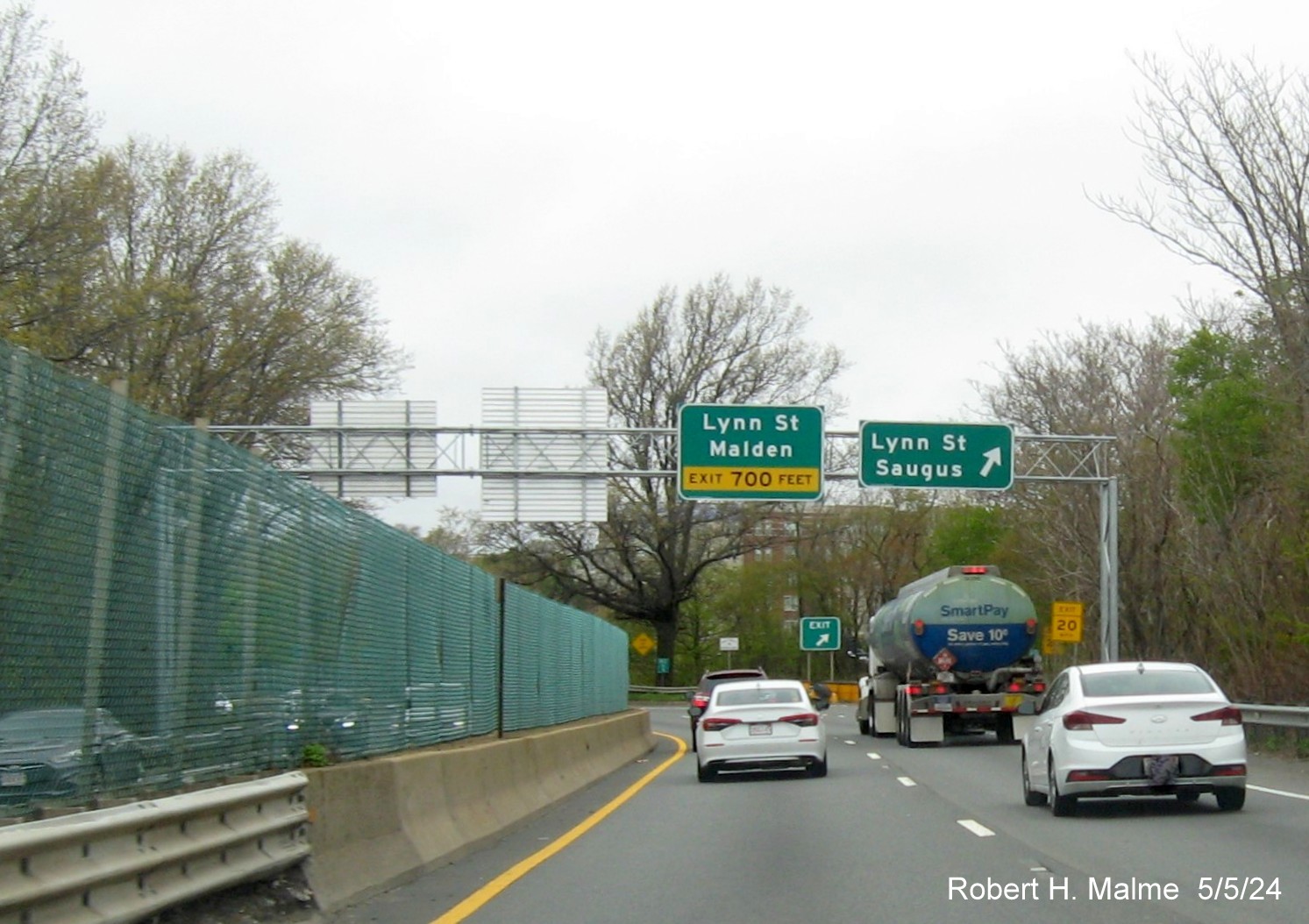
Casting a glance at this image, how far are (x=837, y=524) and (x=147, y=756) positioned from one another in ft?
217

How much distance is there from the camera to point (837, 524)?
7419cm

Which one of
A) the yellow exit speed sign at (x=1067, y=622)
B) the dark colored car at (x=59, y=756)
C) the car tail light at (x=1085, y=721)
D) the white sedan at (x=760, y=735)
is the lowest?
the white sedan at (x=760, y=735)

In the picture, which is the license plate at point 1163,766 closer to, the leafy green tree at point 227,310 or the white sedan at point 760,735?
the white sedan at point 760,735

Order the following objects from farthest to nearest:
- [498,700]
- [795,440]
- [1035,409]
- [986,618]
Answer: [1035,409]
[795,440]
[986,618]
[498,700]

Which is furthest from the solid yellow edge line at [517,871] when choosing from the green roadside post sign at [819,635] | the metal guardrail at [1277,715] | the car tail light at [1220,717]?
the green roadside post sign at [819,635]

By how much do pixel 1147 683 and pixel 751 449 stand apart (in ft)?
63.5

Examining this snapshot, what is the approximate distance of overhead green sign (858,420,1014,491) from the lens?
3375cm

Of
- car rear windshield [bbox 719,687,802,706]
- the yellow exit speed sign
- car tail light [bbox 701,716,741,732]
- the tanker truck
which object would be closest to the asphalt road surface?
car tail light [bbox 701,716,741,732]

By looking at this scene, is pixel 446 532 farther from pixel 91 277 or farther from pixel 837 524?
pixel 91 277

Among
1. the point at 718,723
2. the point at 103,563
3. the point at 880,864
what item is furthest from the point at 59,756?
the point at 718,723

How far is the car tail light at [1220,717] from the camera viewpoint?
14.4 metres

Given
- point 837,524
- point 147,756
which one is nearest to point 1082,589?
point 837,524

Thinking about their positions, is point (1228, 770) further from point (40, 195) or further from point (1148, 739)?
point (40, 195)

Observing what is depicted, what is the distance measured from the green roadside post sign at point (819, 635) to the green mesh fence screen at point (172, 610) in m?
52.4
